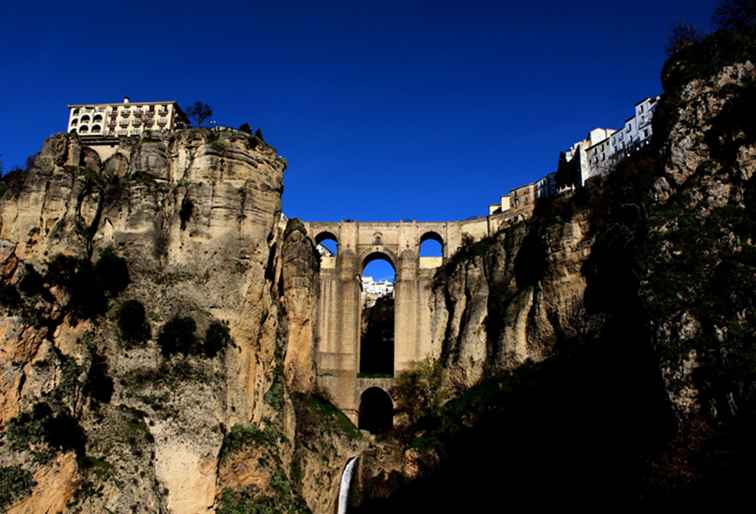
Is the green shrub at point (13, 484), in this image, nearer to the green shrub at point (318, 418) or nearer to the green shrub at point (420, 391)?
the green shrub at point (318, 418)

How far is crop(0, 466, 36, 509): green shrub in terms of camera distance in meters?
25.1

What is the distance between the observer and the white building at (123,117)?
75438mm

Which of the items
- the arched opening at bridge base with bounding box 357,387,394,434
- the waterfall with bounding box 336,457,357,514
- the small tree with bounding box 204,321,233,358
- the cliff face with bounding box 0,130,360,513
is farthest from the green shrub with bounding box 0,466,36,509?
the arched opening at bridge base with bounding box 357,387,394,434

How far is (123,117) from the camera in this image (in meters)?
76.6

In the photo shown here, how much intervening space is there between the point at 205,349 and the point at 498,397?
20.2 m

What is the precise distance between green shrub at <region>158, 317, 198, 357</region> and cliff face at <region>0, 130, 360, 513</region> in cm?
5

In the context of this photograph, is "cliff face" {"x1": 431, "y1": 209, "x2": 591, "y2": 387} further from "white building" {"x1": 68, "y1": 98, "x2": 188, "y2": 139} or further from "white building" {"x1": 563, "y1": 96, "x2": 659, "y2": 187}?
"white building" {"x1": 68, "y1": 98, "x2": 188, "y2": 139}

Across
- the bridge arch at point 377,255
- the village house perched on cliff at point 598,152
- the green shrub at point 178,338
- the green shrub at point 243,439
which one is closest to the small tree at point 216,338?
the green shrub at point 178,338

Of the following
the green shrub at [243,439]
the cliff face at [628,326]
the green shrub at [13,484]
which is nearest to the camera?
the green shrub at [13,484]

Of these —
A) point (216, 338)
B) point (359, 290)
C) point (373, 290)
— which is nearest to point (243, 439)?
point (216, 338)

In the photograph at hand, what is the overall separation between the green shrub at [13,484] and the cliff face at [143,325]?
0.22 feet

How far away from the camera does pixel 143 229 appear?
116 feet

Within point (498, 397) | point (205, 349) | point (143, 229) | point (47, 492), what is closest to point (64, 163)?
point (143, 229)

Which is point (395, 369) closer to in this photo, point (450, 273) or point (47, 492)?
point (450, 273)
